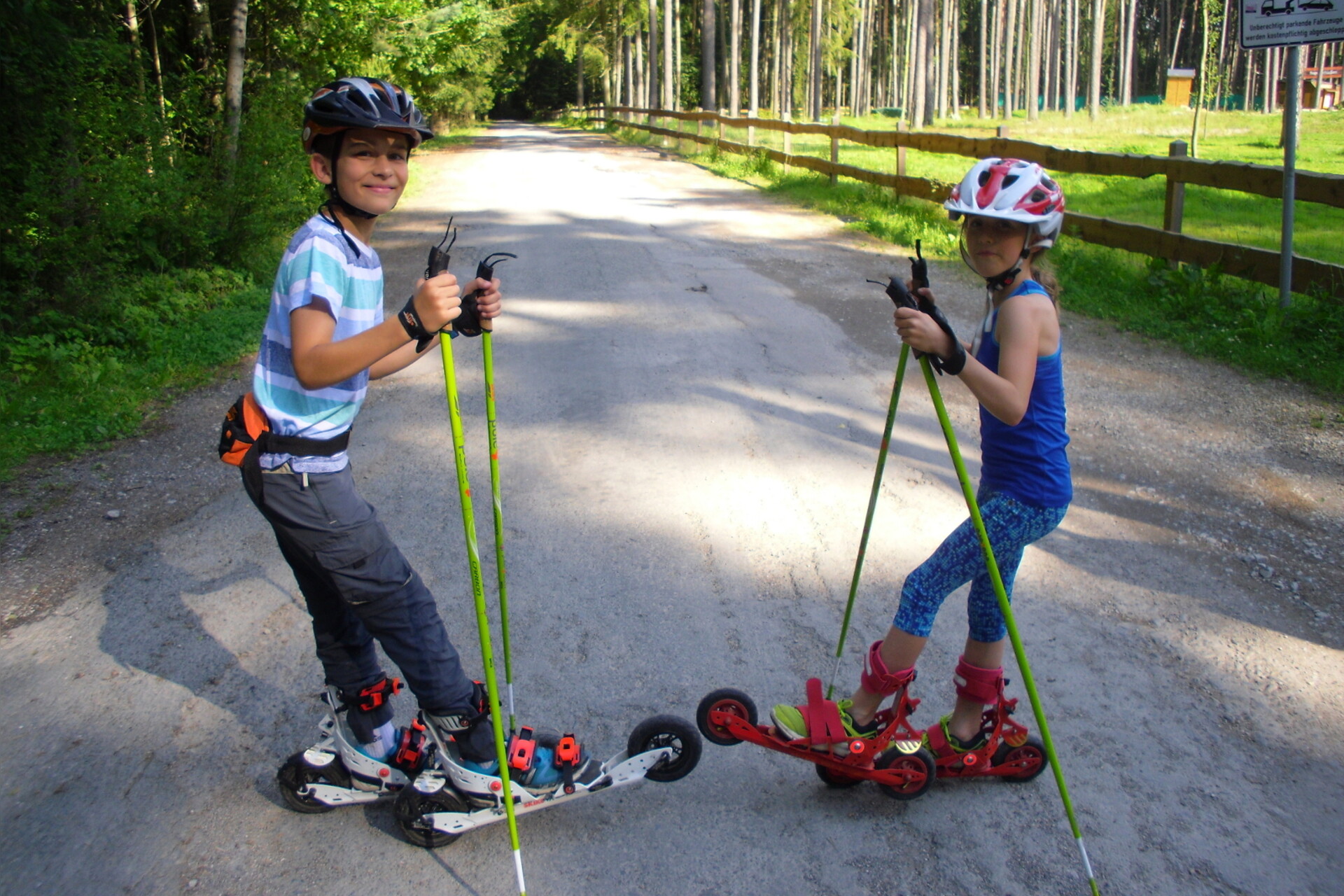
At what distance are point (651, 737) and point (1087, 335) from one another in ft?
21.8

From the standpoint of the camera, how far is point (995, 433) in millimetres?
2861

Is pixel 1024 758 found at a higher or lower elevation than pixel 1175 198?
lower

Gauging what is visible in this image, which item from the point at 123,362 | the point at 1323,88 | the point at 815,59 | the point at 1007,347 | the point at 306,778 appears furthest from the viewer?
Answer: the point at 1323,88

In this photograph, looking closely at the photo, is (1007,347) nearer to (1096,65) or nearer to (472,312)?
(472,312)

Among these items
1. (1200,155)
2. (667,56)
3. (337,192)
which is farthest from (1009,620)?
(667,56)

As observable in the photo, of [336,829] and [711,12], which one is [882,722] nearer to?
[336,829]

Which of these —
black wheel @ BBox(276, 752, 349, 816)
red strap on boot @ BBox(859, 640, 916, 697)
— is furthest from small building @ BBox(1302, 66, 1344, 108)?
black wheel @ BBox(276, 752, 349, 816)

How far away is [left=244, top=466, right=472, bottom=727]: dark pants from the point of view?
2488mm

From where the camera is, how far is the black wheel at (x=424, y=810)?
9.13ft

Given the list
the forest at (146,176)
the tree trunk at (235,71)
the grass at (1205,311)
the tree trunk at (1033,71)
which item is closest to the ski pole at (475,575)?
the forest at (146,176)

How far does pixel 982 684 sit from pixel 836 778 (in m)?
0.55

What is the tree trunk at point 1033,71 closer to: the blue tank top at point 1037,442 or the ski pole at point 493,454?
the blue tank top at point 1037,442

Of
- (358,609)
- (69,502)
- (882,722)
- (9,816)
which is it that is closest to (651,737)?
(882,722)

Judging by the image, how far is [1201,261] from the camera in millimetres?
8703
